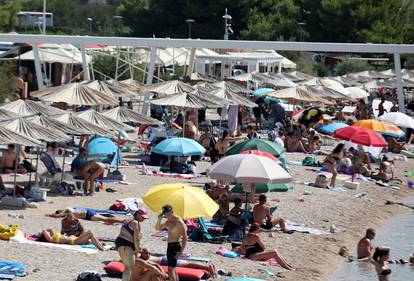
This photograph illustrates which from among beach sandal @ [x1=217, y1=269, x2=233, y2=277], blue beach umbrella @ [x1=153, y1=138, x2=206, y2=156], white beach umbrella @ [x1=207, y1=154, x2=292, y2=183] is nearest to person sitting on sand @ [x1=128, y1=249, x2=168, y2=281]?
beach sandal @ [x1=217, y1=269, x2=233, y2=277]

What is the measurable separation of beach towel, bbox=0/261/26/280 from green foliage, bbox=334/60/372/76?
5462 centimetres

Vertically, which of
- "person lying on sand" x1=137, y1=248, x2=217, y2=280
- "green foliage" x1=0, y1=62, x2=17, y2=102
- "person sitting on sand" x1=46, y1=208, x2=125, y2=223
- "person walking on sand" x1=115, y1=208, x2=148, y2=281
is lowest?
"person lying on sand" x1=137, y1=248, x2=217, y2=280

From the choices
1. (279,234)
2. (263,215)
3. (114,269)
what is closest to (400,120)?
(279,234)

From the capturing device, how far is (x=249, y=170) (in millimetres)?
18828

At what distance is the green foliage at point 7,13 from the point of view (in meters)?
68.4

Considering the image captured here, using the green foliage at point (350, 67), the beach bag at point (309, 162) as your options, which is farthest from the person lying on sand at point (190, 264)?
the green foliage at point (350, 67)

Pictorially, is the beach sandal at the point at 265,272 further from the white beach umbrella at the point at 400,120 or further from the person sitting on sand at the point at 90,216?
the white beach umbrella at the point at 400,120

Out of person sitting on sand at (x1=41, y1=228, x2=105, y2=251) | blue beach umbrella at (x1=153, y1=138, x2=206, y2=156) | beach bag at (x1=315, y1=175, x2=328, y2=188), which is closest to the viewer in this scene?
person sitting on sand at (x1=41, y1=228, x2=105, y2=251)

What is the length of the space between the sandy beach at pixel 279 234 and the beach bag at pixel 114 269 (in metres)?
0.32

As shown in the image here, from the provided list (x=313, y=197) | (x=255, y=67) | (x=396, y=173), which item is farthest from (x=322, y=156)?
(x=255, y=67)

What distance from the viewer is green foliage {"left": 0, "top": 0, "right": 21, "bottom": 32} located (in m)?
68.4

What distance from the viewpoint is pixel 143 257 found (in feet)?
47.8

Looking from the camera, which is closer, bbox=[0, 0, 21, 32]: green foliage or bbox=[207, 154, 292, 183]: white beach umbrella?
bbox=[207, 154, 292, 183]: white beach umbrella

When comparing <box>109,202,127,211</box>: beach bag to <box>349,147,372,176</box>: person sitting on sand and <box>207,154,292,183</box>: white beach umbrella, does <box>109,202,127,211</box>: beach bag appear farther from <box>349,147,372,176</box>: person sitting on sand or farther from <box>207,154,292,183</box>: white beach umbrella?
<box>349,147,372,176</box>: person sitting on sand
